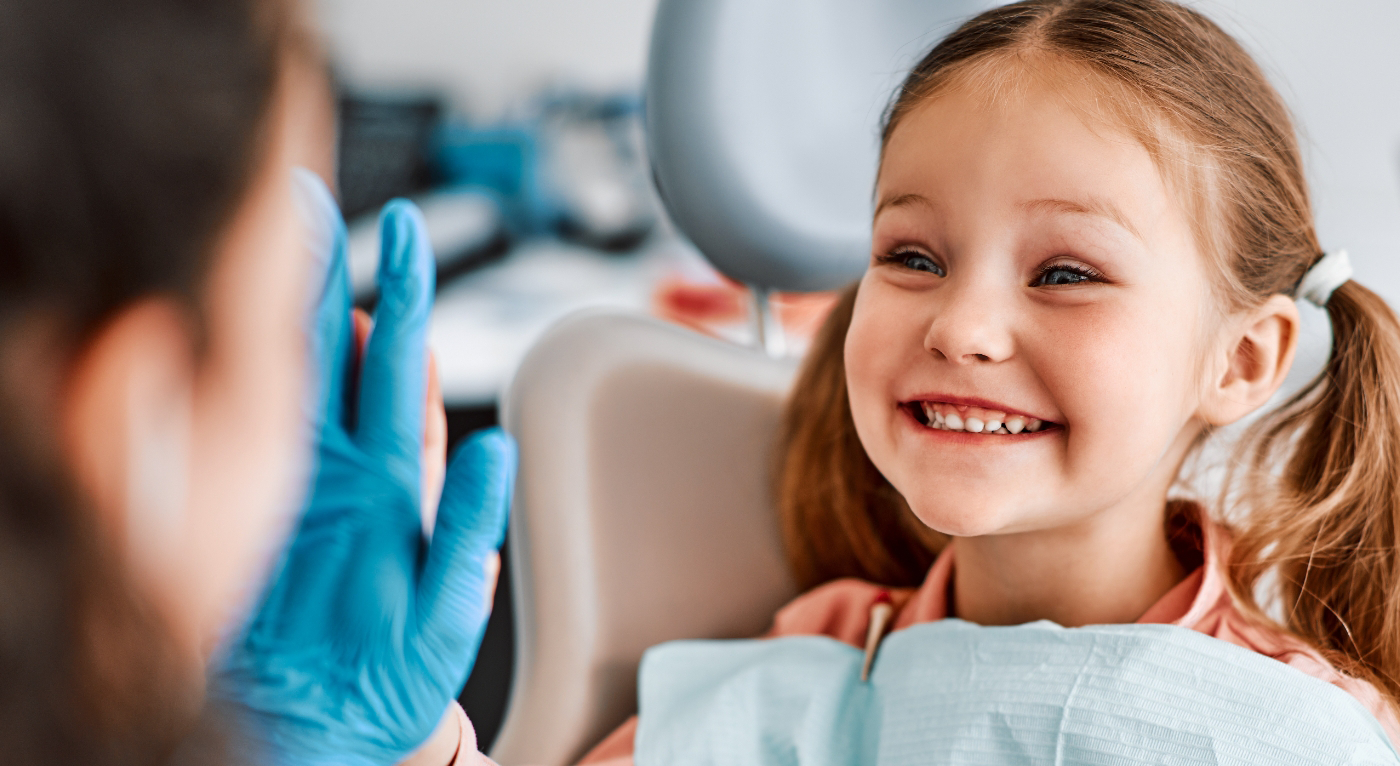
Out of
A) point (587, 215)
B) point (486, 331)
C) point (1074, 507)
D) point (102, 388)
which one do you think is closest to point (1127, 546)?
point (1074, 507)

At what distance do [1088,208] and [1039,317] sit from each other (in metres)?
0.06

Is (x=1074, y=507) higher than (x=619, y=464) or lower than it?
higher

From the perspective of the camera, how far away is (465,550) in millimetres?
553

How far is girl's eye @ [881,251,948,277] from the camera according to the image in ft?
1.98

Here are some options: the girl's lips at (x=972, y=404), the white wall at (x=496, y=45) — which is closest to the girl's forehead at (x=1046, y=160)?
the girl's lips at (x=972, y=404)

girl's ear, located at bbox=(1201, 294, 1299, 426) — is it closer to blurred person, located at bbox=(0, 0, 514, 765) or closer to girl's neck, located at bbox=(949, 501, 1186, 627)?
girl's neck, located at bbox=(949, 501, 1186, 627)

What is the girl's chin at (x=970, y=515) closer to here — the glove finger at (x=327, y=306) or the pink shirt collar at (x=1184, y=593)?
the pink shirt collar at (x=1184, y=593)

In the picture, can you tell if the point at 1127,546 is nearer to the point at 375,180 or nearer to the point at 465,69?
the point at 375,180

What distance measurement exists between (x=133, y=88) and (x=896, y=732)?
503 mm

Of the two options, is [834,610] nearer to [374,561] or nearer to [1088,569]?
[1088,569]

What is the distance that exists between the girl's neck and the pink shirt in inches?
0.7

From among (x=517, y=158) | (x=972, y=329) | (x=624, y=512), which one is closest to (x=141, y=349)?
(x=972, y=329)

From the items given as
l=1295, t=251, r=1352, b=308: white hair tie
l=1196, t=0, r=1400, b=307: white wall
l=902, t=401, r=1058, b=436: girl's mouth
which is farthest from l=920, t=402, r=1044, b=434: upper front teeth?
l=1196, t=0, r=1400, b=307: white wall

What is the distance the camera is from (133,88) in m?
0.26
